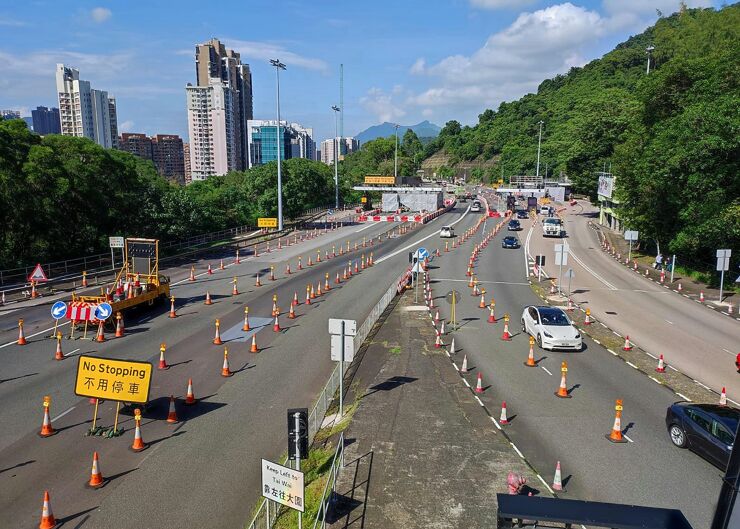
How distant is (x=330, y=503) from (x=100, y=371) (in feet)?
24.6

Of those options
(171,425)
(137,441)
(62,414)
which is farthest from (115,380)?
(62,414)

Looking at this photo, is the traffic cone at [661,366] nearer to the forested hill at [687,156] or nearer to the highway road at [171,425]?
the highway road at [171,425]

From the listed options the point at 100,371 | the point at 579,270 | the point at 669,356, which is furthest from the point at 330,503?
the point at 579,270

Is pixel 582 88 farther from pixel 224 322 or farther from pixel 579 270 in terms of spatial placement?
pixel 224 322

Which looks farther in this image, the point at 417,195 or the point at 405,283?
the point at 417,195

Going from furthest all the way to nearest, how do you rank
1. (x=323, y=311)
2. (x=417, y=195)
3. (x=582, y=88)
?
(x=582, y=88), (x=417, y=195), (x=323, y=311)

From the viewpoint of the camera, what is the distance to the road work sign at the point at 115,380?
13.8m

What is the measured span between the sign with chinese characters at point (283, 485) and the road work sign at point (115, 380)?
6.78m

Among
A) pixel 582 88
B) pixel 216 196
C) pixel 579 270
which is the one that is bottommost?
pixel 579 270

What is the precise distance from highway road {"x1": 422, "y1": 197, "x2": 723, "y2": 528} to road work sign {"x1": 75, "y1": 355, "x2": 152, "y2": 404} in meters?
9.16

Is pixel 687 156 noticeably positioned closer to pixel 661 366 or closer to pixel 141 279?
pixel 661 366

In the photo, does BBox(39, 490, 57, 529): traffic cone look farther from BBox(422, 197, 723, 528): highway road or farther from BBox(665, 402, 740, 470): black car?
BBox(665, 402, 740, 470): black car

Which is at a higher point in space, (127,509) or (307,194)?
(307,194)

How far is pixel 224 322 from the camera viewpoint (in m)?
24.9
